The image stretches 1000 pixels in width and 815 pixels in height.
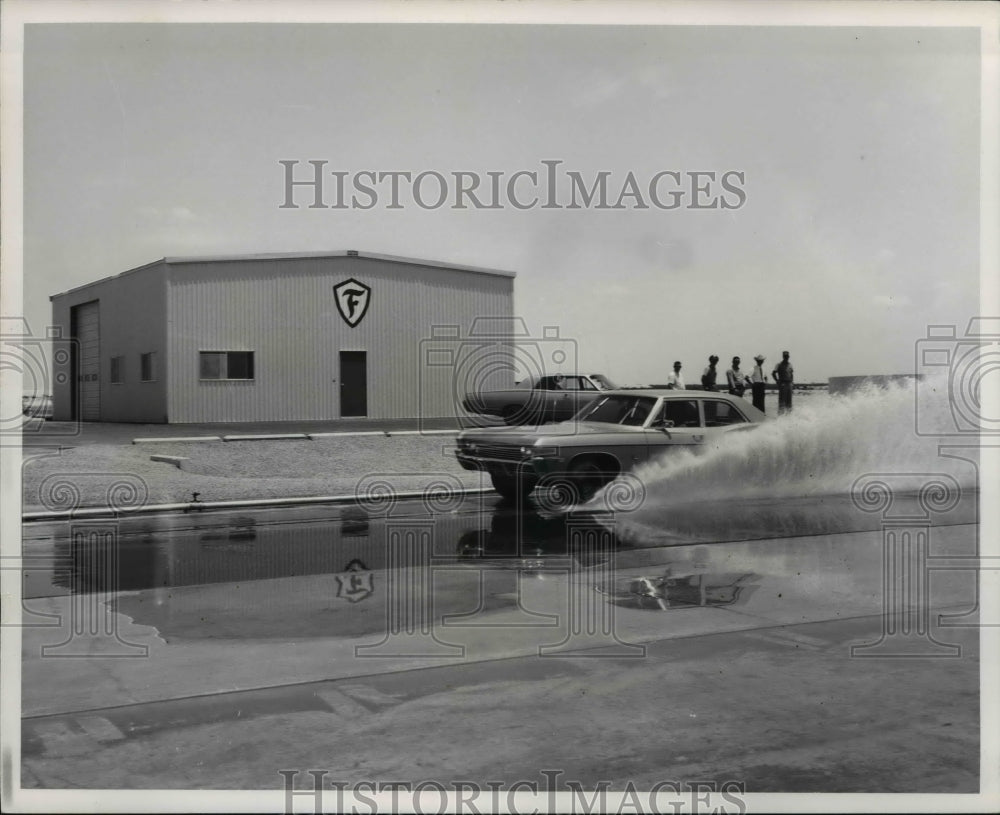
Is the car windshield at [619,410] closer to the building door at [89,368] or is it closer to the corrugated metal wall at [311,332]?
the corrugated metal wall at [311,332]

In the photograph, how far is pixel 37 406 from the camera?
6.17 meters

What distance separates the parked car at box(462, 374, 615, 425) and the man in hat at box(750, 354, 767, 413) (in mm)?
1247

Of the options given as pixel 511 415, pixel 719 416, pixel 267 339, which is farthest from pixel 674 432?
pixel 267 339

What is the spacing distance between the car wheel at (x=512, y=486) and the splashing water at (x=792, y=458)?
132 cm

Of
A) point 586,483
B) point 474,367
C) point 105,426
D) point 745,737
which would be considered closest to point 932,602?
point 745,737

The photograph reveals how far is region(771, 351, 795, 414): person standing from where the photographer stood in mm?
7963

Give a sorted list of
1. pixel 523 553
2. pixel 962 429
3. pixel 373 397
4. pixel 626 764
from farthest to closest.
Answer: pixel 373 397
pixel 523 553
pixel 962 429
pixel 626 764

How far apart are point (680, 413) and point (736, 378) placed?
78.9 inches

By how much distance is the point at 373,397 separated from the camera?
45.0 feet

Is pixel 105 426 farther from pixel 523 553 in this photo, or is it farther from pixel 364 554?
pixel 523 553

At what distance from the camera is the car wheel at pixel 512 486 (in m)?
11.0

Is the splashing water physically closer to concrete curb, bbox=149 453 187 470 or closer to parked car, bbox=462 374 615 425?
parked car, bbox=462 374 615 425

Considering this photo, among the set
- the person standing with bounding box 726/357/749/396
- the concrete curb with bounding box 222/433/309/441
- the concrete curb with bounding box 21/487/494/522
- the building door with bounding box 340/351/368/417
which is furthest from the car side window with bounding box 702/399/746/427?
the concrete curb with bounding box 222/433/309/441

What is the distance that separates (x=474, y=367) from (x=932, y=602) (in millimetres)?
5467
